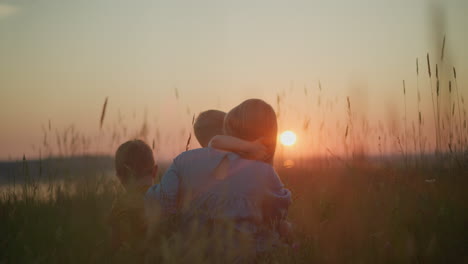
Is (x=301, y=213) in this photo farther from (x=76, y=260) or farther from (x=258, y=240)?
(x=76, y=260)

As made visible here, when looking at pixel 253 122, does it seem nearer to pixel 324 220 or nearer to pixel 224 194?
pixel 224 194

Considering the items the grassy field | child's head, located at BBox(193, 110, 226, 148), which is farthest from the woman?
child's head, located at BBox(193, 110, 226, 148)

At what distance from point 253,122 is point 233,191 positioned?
1.13ft

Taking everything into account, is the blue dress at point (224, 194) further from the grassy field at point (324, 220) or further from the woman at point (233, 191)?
the grassy field at point (324, 220)

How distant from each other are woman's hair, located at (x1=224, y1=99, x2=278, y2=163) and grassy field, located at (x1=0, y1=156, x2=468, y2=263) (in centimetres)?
50

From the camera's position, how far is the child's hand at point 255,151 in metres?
1.93

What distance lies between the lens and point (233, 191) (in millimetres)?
1896

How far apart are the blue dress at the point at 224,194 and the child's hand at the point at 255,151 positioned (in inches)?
1.1

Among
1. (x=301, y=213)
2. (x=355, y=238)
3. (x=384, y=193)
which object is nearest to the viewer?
(x=355, y=238)

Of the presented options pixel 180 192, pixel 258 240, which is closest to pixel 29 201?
pixel 180 192

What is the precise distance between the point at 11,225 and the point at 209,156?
3.86 feet

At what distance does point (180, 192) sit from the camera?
1985 millimetres

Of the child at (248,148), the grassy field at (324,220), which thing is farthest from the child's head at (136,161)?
the child at (248,148)

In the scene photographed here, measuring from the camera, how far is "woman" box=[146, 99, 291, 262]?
74.1 inches
